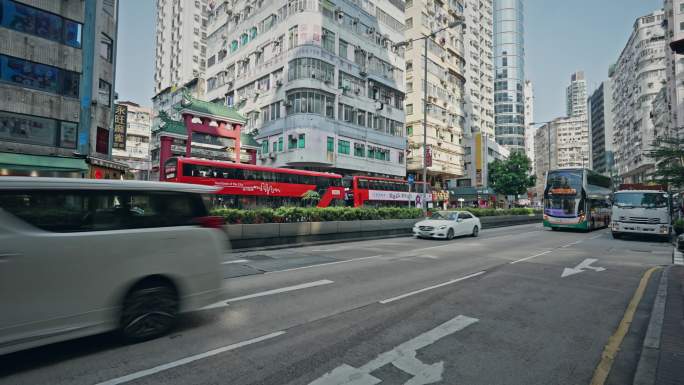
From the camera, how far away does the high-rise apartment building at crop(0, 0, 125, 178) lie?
61.5 feet

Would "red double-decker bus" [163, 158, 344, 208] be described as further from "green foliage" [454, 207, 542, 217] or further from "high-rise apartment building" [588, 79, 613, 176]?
"high-rise apartment building" [588, 79, 613, 176]

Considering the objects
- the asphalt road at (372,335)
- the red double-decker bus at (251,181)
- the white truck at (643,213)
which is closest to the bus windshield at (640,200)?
the white truck at (643,213)

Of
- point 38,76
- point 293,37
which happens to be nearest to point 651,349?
point 38,76

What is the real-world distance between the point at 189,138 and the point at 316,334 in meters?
29.4

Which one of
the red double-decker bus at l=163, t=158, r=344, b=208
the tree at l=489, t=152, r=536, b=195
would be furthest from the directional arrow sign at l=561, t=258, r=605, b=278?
the tree at l=489, t=152, r=536, b=195

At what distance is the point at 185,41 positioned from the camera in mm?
76562

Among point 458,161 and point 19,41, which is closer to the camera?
point 19,41

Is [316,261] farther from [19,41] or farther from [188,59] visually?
[188,59]

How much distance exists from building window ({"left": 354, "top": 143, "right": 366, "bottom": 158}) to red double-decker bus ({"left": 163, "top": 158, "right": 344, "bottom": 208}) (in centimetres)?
960

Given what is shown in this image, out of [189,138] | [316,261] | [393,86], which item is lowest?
[316,261]

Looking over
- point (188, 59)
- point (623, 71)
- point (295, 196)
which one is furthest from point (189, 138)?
point (623, 71)

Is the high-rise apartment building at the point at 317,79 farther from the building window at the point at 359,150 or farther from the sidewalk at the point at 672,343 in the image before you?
the sidewalk at the point at 672,343

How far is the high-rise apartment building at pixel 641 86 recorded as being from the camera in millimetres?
69688

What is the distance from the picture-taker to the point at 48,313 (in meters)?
3.70
